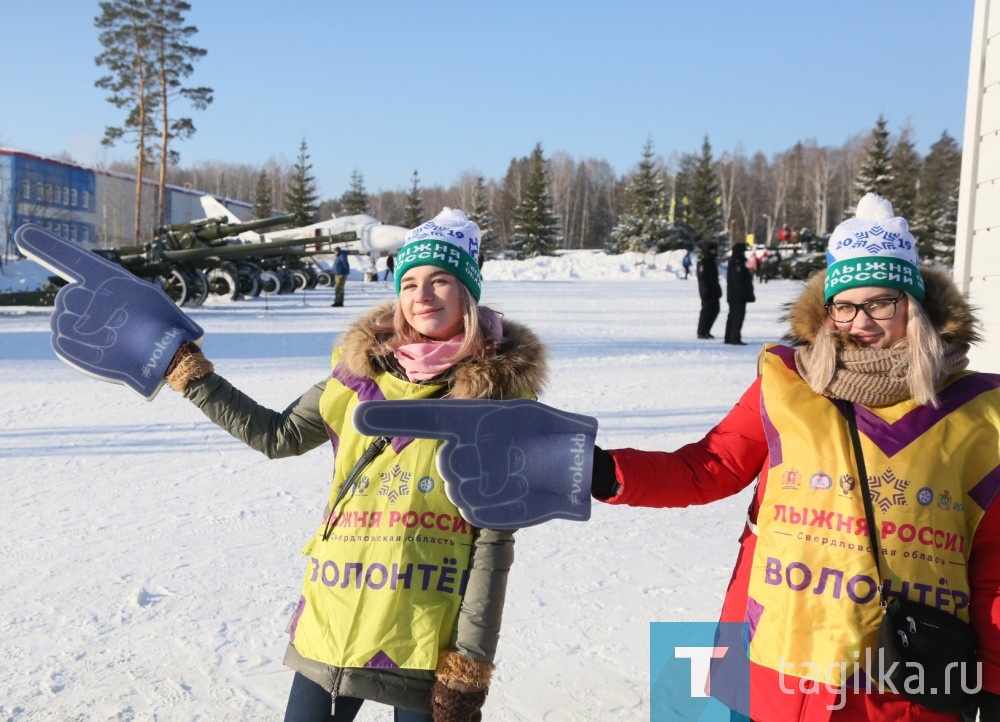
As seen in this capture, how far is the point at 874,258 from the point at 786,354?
0.28m

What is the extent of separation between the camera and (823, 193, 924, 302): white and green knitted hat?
170 cm

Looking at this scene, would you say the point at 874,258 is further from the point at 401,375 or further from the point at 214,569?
the point at 214,569

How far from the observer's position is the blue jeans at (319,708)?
1.67 metres

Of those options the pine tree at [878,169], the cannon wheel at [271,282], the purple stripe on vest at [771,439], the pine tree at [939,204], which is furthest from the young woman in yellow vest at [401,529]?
the pine tree at [878,169]

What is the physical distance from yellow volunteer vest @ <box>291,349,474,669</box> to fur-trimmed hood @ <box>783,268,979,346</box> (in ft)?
2.82

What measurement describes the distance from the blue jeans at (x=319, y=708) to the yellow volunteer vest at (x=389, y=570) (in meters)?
0.07

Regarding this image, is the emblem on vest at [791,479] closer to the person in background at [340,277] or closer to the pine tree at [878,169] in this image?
the person in background at [340,277]

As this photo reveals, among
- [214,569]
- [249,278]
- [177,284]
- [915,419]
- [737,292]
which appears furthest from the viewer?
[249,278]

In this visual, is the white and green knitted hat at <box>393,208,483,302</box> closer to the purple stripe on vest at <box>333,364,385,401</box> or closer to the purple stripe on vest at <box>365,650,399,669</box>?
the purple stripe on vest at <box>333,364,385,401</box>

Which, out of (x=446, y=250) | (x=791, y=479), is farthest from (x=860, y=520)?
(x=446, y=250)

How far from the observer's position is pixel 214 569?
357 cm

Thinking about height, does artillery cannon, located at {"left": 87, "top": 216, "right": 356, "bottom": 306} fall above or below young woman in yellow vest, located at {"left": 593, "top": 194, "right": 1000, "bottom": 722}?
above

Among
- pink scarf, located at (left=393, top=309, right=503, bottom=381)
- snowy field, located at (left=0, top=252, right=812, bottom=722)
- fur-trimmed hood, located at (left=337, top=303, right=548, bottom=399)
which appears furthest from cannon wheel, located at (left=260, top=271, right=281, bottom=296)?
pink scarf, located at (left=393, top=309, right=503, bottom=381)

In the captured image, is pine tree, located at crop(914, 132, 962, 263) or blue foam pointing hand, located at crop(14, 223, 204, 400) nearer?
blue foam pointing hand, located at crop(14, 223, 204, 400)
